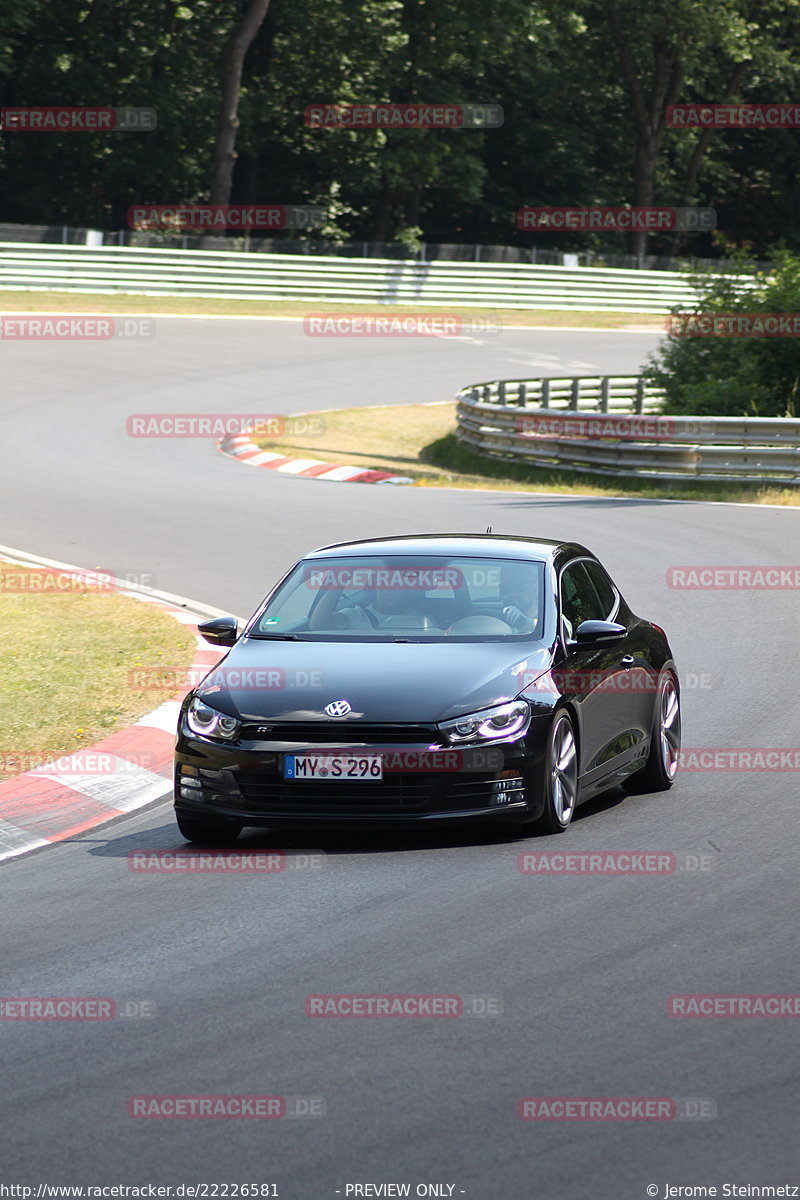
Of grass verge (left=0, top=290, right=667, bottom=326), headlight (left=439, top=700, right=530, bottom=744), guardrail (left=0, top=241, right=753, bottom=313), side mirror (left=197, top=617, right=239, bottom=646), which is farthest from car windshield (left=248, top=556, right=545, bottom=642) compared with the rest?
grass verge (left=0, top=290, right=667, bottom=326)

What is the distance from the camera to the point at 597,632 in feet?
29.3

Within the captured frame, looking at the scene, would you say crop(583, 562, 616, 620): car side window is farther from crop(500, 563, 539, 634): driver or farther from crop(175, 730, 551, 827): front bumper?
crop(175, 730, 551, 827): front bumper

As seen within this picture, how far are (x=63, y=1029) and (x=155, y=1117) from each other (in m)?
0.88

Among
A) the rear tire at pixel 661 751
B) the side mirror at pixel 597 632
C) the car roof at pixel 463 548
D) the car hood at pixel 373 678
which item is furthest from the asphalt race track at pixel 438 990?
the car roof at pixel 463 548

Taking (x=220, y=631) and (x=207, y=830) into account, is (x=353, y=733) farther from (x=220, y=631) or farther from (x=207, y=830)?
(x=220, y=631)

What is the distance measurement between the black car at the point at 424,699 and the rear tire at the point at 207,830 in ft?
0.04

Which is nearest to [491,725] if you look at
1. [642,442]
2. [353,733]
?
[353,733]

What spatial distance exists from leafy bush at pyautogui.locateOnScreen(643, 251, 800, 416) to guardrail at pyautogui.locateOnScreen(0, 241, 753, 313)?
10.6 m

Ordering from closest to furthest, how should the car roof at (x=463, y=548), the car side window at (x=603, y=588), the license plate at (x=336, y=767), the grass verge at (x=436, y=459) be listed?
the license plate at (x=336, y=767) < the car roof at (x=463, y=548) < the car side window at (x=603, y=588) < the grass verge at (x=436, y=459)

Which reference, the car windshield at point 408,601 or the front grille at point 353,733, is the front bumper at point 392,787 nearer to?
the front grille at point 353,733

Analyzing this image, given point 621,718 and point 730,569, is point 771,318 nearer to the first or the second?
point 730,569

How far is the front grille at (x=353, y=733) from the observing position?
802cm

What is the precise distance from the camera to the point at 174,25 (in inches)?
2410

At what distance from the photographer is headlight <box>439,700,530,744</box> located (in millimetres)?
8055
